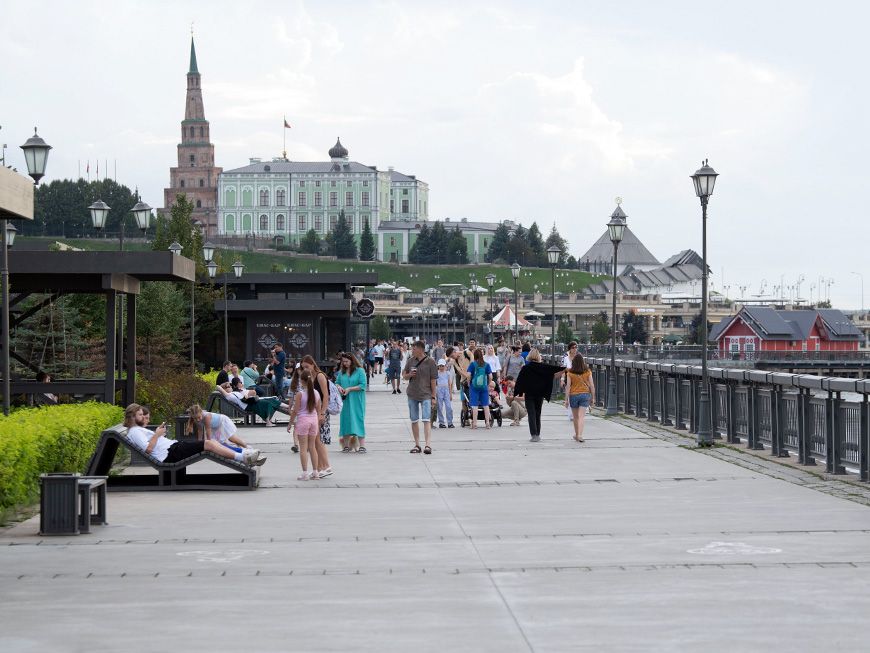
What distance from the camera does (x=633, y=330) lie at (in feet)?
499

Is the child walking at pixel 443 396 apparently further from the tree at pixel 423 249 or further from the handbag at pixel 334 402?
the tree at pixel 423 249

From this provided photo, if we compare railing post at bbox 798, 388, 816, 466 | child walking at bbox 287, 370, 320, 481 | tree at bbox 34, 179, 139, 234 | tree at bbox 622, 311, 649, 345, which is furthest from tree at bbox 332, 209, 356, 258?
railing post at bbox 798, 388, 816, 466

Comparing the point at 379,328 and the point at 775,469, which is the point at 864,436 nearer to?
the point at 775,469

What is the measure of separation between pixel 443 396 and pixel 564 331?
394 ft

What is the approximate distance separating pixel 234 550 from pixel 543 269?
186791 millimetres

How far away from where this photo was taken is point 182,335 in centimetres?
4475

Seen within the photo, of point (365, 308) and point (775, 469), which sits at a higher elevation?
point (365, 308)

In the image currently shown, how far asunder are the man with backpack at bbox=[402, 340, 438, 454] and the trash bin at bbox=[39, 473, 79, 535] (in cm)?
833

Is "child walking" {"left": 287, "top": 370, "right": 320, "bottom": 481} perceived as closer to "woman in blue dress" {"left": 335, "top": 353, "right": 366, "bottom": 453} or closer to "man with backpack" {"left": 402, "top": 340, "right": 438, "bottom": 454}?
"woman in blue dress" {"left": 335, "top": 353, "right": 366, "bottom": 453}

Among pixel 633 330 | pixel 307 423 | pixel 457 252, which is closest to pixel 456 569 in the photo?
pixel 307 423

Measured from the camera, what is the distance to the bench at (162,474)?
13.2 m

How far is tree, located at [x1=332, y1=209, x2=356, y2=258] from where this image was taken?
186 m

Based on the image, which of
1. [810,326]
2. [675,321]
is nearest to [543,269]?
[675,321]

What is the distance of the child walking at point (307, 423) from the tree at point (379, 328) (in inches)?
4758
